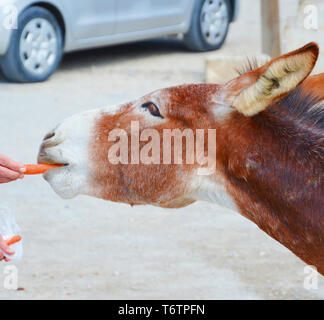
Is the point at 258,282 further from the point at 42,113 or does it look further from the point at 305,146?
the point at 42,113

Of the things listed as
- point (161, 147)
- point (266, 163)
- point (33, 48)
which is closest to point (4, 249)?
point (161, 147)

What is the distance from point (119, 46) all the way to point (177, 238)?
6578 millimetres

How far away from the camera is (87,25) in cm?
915

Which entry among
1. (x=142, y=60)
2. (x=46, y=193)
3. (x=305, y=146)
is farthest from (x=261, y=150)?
(x=142, y=60)

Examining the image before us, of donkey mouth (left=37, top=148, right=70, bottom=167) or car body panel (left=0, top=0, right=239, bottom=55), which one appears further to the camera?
car body panel (left=0, top=0, right=239, bottom=55)

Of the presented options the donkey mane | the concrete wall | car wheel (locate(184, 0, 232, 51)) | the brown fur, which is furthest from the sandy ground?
car wheel (locate(184, 0, 232, 51))

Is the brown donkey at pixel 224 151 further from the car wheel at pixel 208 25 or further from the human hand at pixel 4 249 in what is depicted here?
the car wheel at pixel 208 25

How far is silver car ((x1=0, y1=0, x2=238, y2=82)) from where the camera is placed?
8.44 metres

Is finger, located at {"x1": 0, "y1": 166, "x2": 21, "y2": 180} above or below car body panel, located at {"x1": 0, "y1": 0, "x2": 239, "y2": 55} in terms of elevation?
below

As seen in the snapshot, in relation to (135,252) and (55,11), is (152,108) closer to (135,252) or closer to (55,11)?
(135,252)

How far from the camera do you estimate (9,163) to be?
307 centimetres

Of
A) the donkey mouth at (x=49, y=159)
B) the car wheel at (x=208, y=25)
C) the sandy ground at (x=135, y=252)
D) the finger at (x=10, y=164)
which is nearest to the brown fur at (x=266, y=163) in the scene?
the donkey mouth at (x=49, y=159)

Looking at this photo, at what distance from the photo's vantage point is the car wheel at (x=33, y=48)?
27.7 ft

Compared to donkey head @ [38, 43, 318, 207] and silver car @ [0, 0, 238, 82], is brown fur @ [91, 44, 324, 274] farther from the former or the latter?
silver car @ [0, 0, 238, 82]
